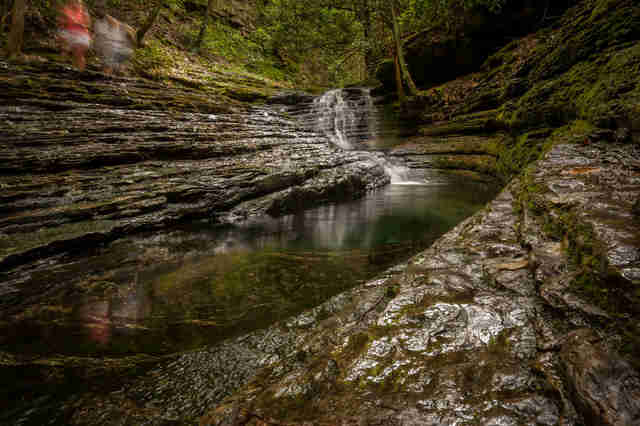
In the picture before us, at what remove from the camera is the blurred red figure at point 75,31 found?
8.71 m

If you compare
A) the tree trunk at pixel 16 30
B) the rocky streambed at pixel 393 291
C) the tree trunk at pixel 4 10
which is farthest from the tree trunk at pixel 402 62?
the tree trunk at pixel 4 10

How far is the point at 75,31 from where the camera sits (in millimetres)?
9086

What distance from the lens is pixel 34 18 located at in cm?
847

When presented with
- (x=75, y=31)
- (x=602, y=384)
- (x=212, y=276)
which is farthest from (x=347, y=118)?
(x=602, y=384)

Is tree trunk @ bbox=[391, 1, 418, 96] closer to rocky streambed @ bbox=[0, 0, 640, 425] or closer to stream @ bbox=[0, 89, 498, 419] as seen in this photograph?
rocky streambed @ bbox=[0, 0, 640, 425]

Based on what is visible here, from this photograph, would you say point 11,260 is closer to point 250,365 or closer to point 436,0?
point 250,365

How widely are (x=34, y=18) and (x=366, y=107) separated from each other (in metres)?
12.9

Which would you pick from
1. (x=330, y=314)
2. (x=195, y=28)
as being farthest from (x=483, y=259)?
(x=195, y=28)

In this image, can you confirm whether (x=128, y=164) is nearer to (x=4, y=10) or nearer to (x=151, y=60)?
(x=4, y=10)

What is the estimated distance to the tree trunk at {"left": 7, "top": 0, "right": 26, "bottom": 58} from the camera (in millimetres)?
7133

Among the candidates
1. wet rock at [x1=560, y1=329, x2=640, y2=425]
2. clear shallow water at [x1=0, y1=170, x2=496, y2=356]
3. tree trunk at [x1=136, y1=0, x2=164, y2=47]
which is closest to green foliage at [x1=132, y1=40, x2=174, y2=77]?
tree trunk at [x1=136, y1=0, x2=164, y2=47]

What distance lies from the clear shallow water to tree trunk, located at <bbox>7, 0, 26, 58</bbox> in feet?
26.7

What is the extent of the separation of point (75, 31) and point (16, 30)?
2.34 meters

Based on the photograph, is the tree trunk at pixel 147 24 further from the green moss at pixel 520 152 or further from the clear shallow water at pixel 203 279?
the green moss at pixel 520 152
